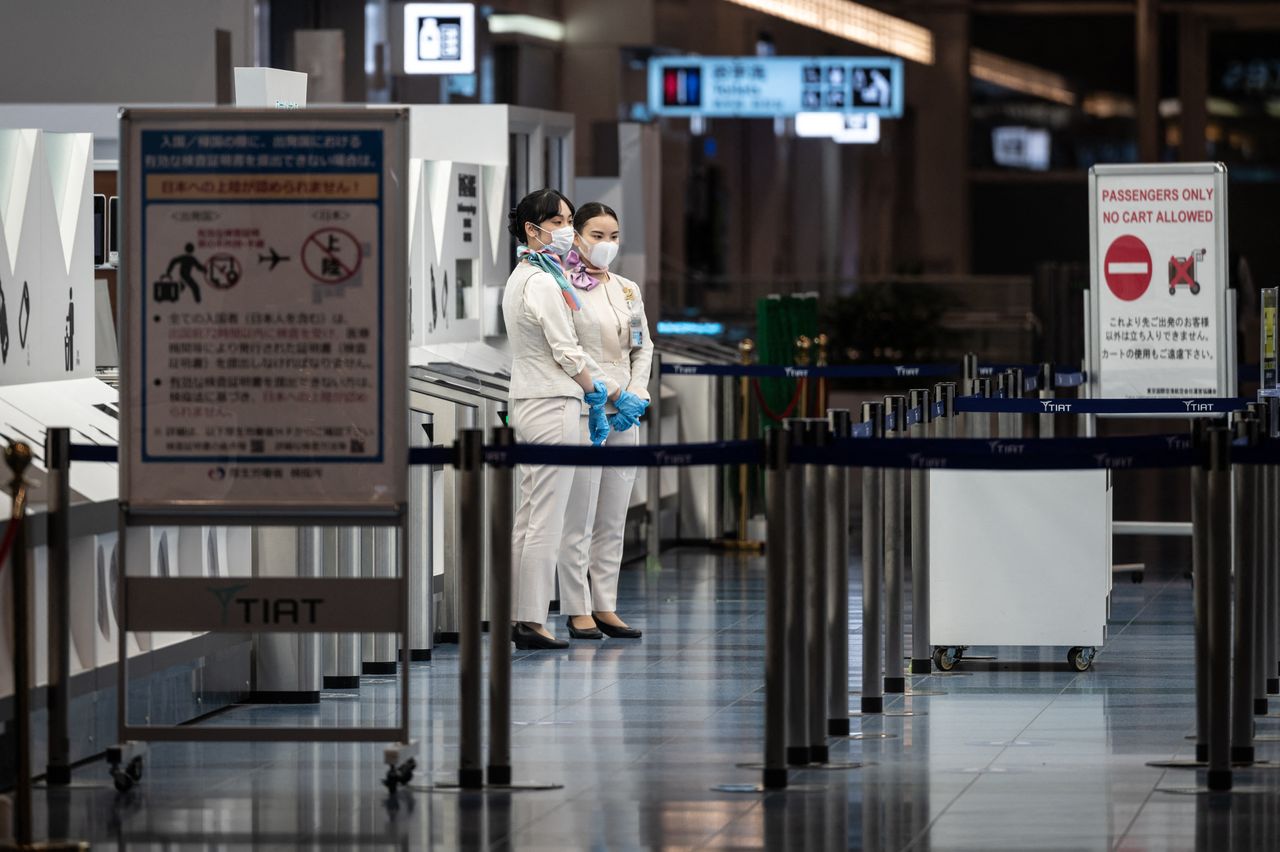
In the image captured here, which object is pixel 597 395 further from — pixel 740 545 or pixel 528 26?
pixel 528 26

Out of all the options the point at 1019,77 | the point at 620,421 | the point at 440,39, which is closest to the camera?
the point at 620,421

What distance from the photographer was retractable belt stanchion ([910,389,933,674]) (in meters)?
8.23

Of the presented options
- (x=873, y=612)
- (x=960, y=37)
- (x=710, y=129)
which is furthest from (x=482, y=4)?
(x=873, y=612)

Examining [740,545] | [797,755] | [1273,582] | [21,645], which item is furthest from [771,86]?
[21,645]

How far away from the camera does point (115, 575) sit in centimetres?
693

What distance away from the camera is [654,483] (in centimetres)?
1243

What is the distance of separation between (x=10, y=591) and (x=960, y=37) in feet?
81.7

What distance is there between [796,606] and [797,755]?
45 centimetres

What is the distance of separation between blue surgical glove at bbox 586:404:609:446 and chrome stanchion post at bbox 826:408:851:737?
2075 mm

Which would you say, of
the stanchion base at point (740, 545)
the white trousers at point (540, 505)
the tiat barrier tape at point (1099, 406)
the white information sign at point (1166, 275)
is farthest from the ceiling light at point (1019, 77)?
the white trousers at point (540, 505)

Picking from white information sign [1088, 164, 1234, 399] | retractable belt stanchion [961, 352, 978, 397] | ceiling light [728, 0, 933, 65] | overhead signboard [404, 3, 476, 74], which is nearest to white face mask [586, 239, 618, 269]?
retractable belt stanchion [961, 352, 978, 397]

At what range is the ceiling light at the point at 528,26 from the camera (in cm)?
2127

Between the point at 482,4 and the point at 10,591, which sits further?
the point at 482,4

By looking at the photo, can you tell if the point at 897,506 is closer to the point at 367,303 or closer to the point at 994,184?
the point at 367,303
